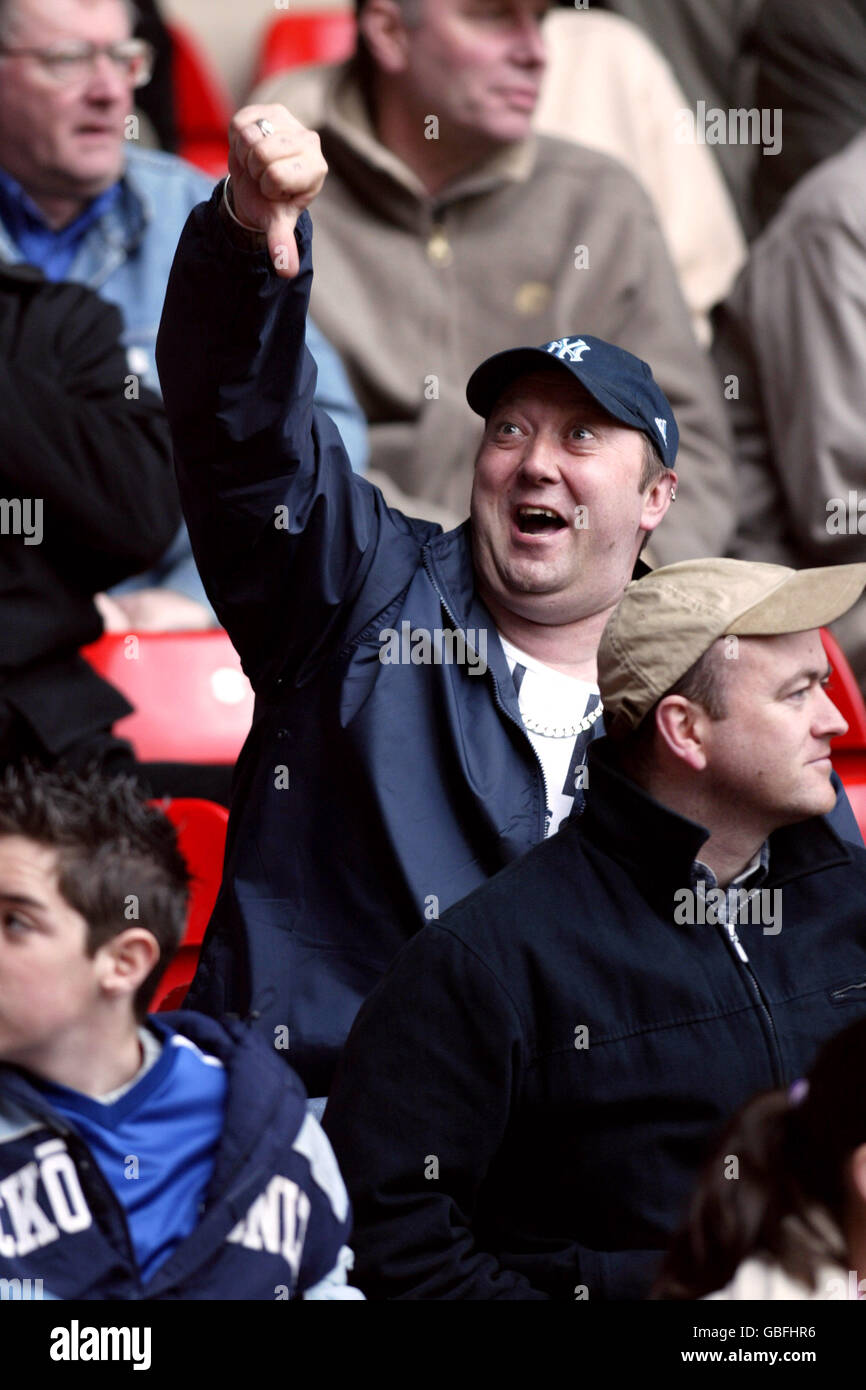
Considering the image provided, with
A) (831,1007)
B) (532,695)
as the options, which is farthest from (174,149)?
(831,1007)

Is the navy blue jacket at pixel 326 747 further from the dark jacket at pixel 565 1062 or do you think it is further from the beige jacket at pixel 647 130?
the beige jacket at pixel 647 130

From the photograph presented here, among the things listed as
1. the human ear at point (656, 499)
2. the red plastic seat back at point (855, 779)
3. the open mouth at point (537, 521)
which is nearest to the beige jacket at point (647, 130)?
the red plastic seat back at point (855, 779)

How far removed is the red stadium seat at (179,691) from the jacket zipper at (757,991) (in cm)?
123


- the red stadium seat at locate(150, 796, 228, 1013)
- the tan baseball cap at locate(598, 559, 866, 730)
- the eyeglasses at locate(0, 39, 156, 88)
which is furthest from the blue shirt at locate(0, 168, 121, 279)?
the tan baseball cap at locate(598, 559, 866, 730)

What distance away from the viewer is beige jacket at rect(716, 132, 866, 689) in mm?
3662

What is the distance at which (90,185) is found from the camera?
11.2 feet

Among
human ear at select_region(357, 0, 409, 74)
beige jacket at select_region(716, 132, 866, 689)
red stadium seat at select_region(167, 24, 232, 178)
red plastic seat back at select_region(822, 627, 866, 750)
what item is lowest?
red plastic seat back at select_region(822, 627, 866, 750)

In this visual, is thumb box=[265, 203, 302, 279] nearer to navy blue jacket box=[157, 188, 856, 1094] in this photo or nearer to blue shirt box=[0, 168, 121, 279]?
navy blue jacket box=[157, 188, 856, 1094]

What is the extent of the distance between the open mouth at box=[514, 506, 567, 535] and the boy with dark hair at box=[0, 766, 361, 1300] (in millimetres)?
748

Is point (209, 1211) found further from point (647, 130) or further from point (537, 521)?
point (647, 130)

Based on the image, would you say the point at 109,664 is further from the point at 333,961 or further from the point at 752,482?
the point at 752,482

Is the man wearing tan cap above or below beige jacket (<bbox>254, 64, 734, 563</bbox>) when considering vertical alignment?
below

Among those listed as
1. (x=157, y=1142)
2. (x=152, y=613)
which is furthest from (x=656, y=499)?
(x=152, y=613)
